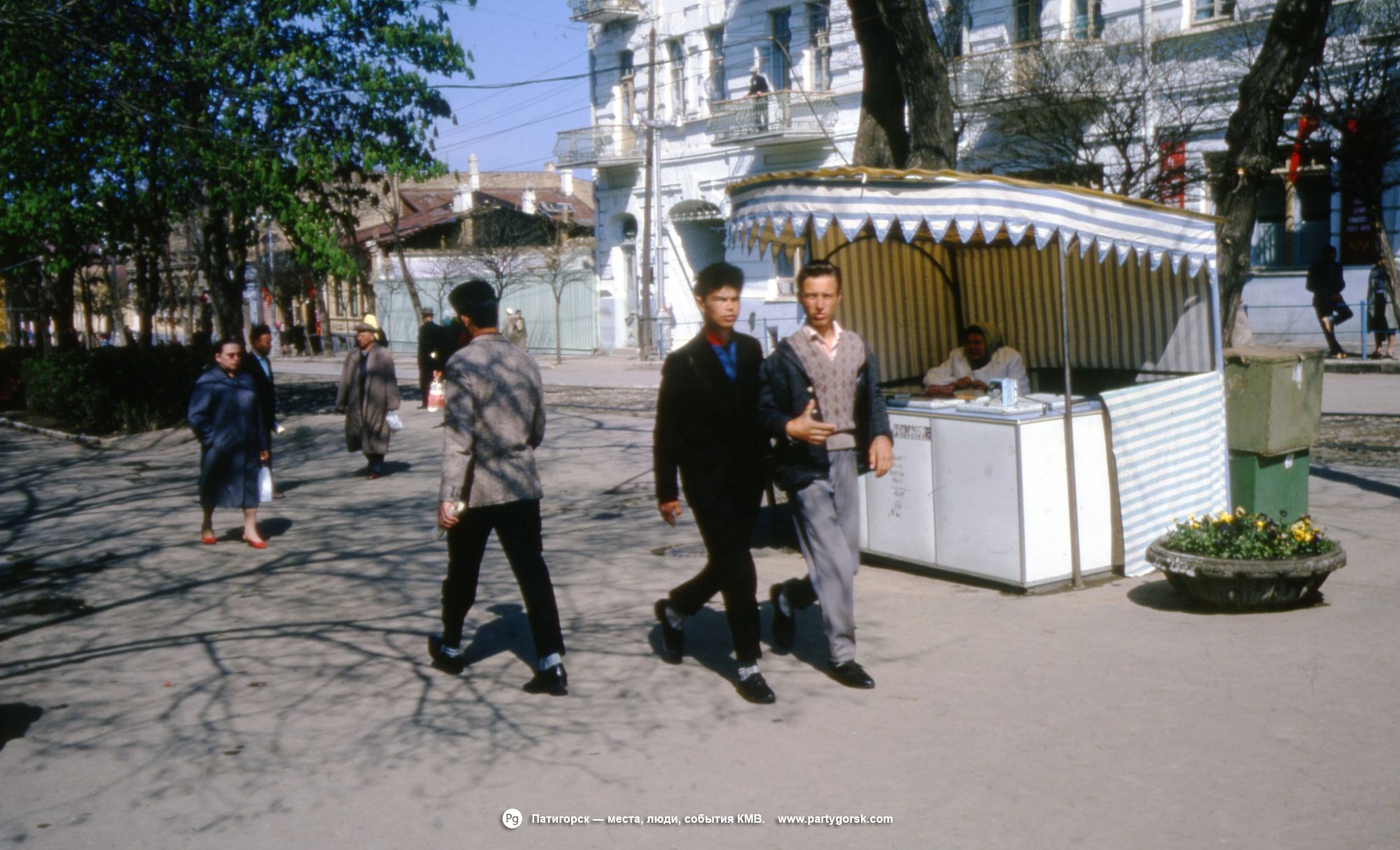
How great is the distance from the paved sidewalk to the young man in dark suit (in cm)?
47

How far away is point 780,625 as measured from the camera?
21.8ft

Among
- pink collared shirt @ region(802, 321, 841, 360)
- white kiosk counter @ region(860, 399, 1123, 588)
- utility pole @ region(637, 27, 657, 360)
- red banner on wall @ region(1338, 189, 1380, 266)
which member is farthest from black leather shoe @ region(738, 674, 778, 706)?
utility pole @ region(637, 27, 657, 360)

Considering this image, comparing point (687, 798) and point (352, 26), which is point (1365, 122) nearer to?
point (352, 26)

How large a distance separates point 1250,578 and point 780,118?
96.9 ft

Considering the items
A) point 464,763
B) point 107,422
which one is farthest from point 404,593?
point 107,422

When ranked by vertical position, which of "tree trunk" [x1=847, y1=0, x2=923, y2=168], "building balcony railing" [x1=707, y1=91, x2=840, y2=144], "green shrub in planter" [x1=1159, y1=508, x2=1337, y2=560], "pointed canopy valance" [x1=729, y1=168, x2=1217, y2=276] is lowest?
"green shrub in planter" [x1=1159, y1=508, x2=1337, y2=560]

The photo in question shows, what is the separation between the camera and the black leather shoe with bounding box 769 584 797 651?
662 centimetres

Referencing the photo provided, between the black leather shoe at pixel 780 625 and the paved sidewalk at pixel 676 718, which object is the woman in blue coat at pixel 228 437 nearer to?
the paved sidewalk at pixel 676 718

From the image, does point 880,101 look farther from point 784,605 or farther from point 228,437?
point 784,605

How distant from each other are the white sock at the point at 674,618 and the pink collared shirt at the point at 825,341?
143 cm

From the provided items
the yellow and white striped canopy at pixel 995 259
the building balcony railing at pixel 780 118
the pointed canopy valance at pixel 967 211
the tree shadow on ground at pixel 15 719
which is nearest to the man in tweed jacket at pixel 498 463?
the tree shadow on ground at pixel 15 719

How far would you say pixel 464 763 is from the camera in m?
5.24

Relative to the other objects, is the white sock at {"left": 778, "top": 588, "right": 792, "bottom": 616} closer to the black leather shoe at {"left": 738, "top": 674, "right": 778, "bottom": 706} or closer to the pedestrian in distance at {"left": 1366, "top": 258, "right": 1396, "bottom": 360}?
the black leather shoe at {"left": 738, "top": 674, "right": 778, "bottom": 706}

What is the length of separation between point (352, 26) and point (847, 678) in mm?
20498
